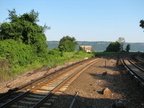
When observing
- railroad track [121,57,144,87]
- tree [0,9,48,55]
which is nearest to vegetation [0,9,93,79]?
tree [0,9,48,55]

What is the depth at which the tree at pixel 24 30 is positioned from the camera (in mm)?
21562

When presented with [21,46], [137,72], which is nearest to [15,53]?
[21,46]

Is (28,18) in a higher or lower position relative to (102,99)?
higher

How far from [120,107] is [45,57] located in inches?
769

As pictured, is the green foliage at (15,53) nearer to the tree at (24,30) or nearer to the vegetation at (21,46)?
the vegetation at (21,46)

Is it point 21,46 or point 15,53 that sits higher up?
point 21,46

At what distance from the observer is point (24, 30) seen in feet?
75.2

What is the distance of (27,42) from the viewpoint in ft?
75.4

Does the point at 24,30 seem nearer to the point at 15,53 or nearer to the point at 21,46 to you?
the point at 21,46

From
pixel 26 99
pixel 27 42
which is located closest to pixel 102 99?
pixel 26 99

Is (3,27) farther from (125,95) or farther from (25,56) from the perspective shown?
(125,95)

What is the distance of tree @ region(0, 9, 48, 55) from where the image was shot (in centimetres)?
2156

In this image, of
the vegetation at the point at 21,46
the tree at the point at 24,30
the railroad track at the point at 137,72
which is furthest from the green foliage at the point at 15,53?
the railroad track at the point at 137,72

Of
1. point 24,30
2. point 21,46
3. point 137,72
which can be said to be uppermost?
point 24,30
